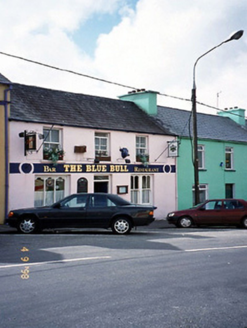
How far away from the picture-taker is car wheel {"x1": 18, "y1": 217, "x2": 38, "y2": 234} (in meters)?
16.4

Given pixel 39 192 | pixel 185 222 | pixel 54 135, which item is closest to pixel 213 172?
pixel 185 222

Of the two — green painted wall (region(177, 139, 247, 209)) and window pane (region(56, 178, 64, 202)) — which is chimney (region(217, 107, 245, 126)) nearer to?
green painted wall (region(177, 139, 247, 209))

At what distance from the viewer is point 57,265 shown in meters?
9.68

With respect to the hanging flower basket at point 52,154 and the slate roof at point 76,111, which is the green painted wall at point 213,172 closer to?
the slate roof at point 76,111

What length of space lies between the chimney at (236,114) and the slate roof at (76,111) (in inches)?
431

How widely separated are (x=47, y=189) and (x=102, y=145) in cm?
412

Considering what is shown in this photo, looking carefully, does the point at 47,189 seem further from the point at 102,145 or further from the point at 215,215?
the point at 215,215

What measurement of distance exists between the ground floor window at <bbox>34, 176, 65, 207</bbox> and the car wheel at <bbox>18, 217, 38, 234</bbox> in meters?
4.38

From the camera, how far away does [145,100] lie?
94.7 ft

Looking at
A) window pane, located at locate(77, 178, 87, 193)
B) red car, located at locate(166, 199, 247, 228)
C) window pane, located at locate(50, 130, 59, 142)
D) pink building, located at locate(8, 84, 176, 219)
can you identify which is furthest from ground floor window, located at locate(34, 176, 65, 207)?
red car, located at locate(166, 199, 247, 228)

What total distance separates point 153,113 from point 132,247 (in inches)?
672

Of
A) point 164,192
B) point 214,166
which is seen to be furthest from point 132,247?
point 214,166

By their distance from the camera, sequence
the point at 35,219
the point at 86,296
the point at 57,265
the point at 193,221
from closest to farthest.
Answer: the point at 86,296 → the point at 57,265 → the point at 35,219 → the point at 193,221

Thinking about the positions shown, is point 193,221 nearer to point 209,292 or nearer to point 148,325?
point 209,292
